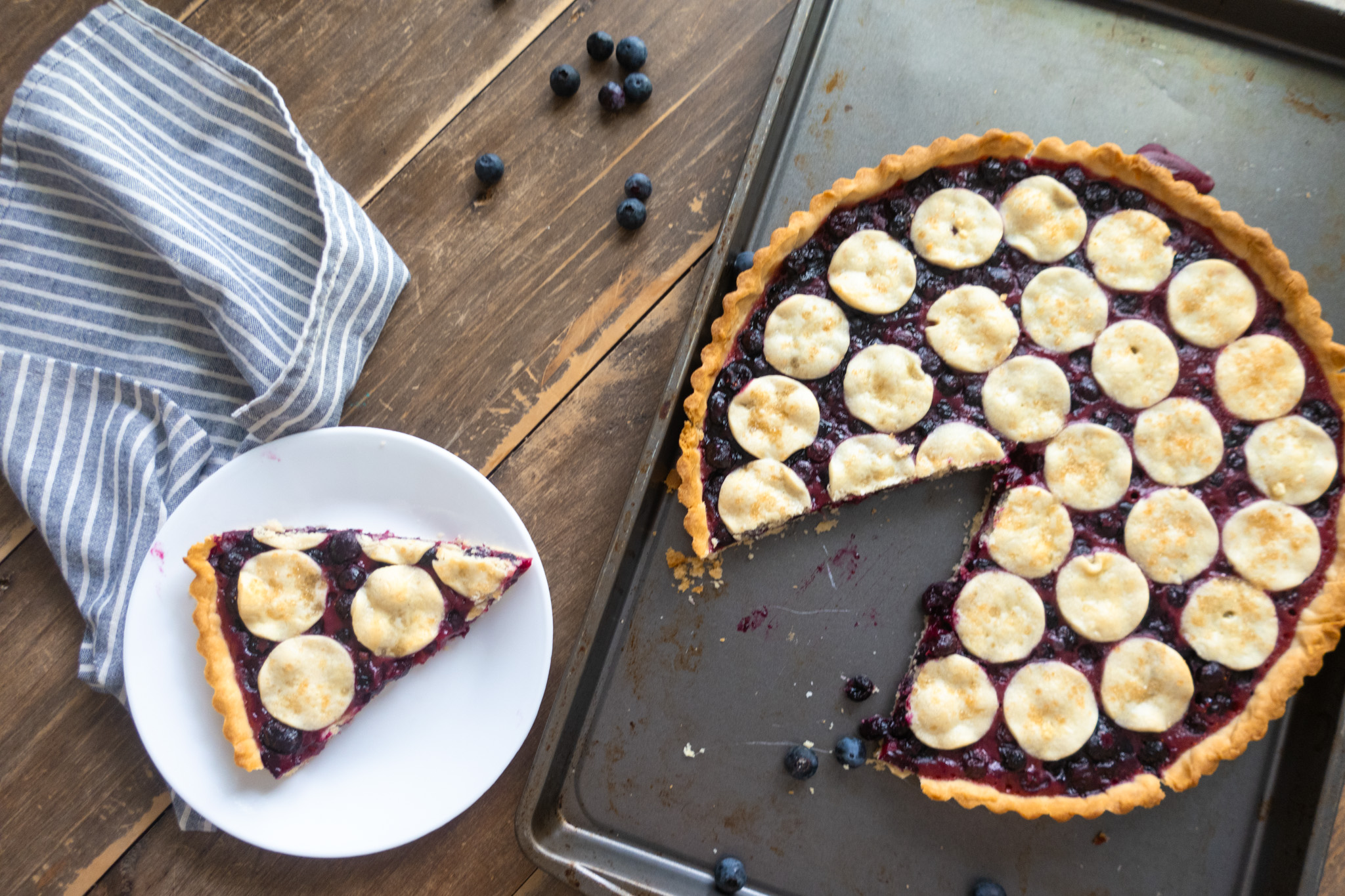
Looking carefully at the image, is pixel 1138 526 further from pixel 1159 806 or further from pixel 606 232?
pixel 606 232

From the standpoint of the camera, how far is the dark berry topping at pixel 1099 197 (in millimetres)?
2557

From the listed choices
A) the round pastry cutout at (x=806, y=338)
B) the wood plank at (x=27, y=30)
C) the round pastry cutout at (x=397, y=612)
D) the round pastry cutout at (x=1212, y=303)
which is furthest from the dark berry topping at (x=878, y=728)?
the wood plank at (x=27, y=30)

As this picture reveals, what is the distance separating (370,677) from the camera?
250cm

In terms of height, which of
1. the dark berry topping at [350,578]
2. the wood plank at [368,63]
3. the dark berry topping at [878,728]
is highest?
the wood plank at [368,63]

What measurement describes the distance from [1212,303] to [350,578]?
9.82ft

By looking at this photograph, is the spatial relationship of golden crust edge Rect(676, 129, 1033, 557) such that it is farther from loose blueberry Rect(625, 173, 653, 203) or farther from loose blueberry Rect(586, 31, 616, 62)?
loose blueberry Rect(586, 31, 616, 62)

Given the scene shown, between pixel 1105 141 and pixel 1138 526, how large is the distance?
1.38 meters

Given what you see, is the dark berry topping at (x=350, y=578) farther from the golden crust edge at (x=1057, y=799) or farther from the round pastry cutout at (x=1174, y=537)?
the round pastry cutout at (x=1174, y=537)

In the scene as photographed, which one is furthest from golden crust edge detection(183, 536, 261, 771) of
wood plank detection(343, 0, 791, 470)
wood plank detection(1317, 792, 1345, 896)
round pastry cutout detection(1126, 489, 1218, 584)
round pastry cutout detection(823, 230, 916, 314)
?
wood plank detection(1317, 792, 1345, 896)

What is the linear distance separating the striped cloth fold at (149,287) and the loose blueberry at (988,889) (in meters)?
2.69

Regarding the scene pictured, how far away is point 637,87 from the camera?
2717 millimetres

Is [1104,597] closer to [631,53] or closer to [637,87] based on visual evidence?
[637,87]

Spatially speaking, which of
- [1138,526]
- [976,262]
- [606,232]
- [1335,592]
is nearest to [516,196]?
[606,232]

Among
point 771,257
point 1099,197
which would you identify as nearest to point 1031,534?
point 1099,197
